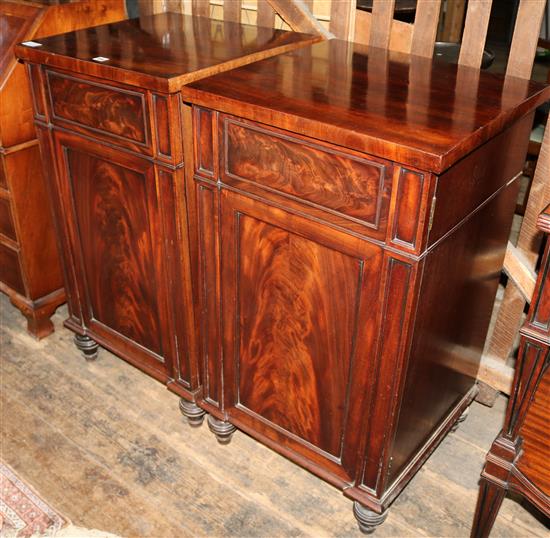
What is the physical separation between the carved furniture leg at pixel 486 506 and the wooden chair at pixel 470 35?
0.55m

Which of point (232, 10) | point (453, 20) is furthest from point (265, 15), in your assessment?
point (453, 20)

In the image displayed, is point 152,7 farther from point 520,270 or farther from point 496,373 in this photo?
point 496,373

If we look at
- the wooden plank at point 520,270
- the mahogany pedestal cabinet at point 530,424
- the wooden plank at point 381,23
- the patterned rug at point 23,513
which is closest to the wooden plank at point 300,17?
the wooden plank at point 381,23

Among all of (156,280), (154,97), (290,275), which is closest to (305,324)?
(290,275)

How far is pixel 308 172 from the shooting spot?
1.26 m

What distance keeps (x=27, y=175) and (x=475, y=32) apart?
4.39ft

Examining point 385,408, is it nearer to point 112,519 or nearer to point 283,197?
point 283,197

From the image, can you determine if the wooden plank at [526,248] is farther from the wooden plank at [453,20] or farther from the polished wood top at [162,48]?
the wooden plank at [453,20]

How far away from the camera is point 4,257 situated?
86.0 inches

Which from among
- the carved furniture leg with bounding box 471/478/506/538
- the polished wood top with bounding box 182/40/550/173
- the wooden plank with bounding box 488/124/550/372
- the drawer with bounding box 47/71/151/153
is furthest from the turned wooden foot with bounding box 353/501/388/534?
the drawer with bounding box 47/71/151/153

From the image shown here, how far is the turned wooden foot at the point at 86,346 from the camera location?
7.01 feet

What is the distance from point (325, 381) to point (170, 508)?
0.57 meters

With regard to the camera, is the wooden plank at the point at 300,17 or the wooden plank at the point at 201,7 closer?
the wooden plank at the point at 300,17

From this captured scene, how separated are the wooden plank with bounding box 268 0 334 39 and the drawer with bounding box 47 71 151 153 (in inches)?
22.8
